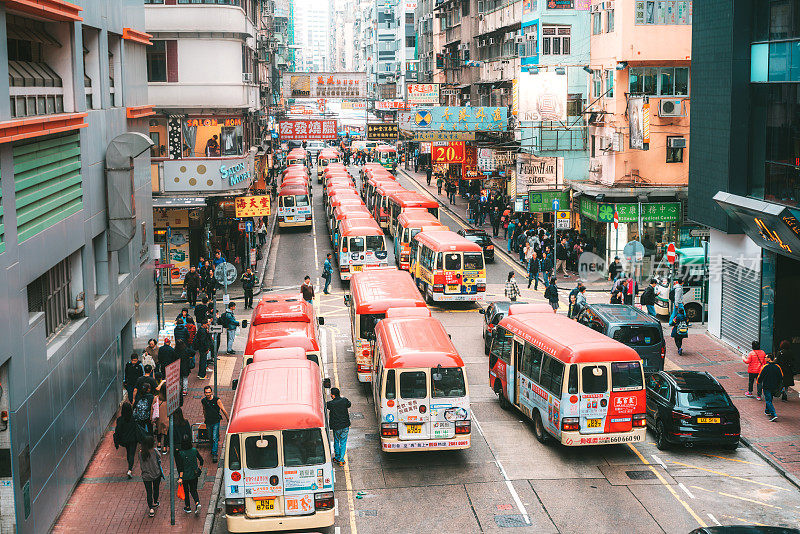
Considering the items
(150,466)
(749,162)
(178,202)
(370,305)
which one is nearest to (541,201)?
(749,162)

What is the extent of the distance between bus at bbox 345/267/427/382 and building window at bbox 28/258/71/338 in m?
7.80

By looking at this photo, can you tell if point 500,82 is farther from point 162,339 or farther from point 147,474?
point 147,474

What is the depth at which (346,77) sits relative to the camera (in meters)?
78.9

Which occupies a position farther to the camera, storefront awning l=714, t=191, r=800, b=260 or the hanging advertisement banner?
the hanging advertisement banner

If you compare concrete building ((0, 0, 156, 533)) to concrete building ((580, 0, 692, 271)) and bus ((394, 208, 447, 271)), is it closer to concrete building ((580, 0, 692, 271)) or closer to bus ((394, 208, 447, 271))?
bus ((394, 208, 447, 271))

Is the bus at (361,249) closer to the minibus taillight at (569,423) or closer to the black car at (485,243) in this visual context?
the black car at (485,243)

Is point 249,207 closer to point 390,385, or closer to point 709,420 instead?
point 390,385

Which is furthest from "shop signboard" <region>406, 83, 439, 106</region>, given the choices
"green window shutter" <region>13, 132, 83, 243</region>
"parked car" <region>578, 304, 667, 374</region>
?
"green window shutter" <region>13, 132, 83, 243</region>

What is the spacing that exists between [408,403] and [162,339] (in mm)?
9445

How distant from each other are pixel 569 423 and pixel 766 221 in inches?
369

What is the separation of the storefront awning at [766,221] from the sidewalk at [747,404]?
360 cm

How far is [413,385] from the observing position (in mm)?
18281

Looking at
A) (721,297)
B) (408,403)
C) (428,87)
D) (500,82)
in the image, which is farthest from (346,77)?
(408,403)

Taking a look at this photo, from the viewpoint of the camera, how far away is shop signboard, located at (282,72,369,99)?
78.4 m
